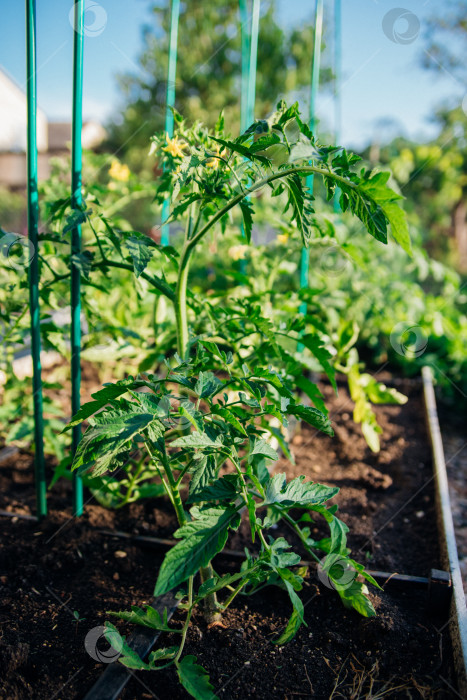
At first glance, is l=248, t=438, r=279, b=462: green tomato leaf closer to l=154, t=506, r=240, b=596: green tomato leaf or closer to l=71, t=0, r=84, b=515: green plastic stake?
l=154, t=506, r=240, b=596: green tomato leaf

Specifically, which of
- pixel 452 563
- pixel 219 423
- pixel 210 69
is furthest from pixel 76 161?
pixel 210 69

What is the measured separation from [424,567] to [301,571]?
18.3 inches

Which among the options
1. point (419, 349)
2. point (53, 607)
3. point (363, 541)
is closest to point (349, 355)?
point (363, 541)

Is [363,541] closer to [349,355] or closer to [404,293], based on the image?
[349,355]

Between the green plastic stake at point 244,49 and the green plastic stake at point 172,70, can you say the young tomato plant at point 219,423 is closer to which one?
the green plastic stake at point 172,70

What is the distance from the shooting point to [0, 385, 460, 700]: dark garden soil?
108 centimetres

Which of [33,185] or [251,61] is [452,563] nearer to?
[33,185]

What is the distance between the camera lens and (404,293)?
3746 mm
